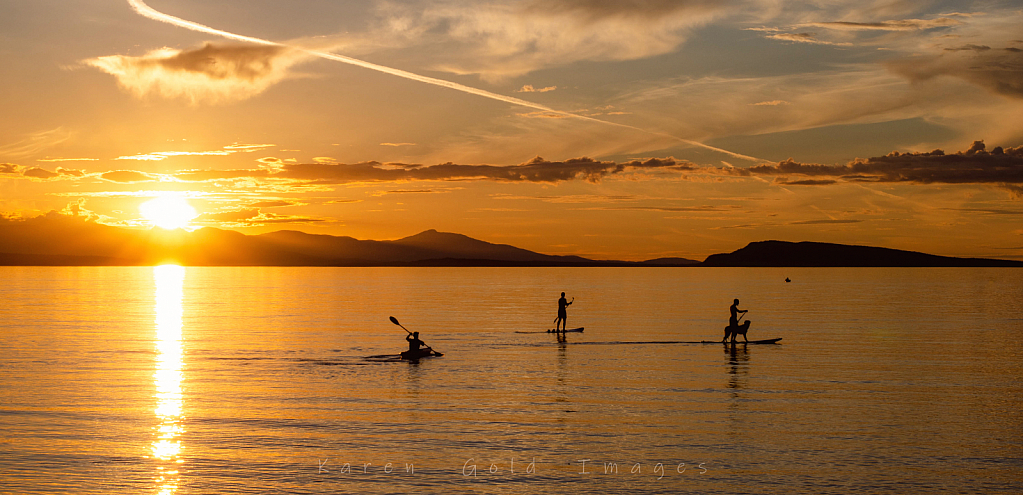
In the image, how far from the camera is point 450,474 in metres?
17.6

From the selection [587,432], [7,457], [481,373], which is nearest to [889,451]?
[587,432]

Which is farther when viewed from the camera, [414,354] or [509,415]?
[414,354]

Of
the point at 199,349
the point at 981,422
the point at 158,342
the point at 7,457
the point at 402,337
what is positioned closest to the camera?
the point at 7,457

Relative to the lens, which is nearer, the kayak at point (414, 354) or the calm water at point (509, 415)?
the calm water at point (509, 415)

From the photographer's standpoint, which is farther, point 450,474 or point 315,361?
point 315,361

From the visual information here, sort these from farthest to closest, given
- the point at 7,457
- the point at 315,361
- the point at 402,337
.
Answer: the point at 402,337 → the point at 315,361 → the point at 7,457

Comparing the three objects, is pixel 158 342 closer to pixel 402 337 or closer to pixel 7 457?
pixel 402 337

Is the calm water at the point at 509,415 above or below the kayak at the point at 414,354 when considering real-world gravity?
below

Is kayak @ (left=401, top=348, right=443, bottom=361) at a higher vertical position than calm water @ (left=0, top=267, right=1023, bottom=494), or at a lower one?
higher

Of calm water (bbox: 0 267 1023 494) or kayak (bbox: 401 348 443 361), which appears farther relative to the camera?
kayak (bbox: 401 348 443 361)

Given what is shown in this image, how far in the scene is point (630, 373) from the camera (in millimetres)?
32812

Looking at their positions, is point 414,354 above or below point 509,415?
above

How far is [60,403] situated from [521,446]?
52.5 feet

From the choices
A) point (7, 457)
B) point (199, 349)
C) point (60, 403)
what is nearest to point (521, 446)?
point (7, 457)
